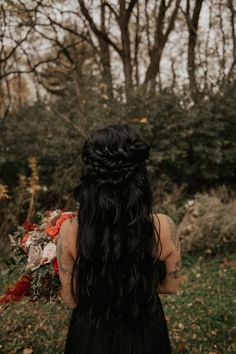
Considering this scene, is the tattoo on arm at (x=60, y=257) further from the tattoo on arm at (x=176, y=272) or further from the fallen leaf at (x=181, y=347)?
the fallen leaf at (x=181, y=347)

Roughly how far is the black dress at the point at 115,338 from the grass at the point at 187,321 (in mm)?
1279

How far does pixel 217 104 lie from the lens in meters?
8.65

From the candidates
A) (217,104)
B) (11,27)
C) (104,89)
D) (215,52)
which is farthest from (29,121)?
(215,52)

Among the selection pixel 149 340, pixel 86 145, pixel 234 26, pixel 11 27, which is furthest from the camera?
pixel 234 26

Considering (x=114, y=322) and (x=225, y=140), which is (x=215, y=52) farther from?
(x=114, y=322)

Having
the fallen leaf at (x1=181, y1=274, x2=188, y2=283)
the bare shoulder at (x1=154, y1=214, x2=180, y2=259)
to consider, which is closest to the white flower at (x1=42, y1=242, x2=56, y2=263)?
the bare shoulder at (x1=154, y1=214, x2=180, y2=259)

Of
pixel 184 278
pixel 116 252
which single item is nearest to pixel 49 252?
pixel 116 252

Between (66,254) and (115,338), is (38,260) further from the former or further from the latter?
(115,338)

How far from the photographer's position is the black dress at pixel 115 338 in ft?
7.24

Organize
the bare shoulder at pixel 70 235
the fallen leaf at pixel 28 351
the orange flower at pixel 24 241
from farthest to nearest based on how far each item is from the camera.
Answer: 1. the fallen leaf at pixel 28 351
2. the orange flower at pixel 24 241
3. the bare shoulder at pixel 70 235

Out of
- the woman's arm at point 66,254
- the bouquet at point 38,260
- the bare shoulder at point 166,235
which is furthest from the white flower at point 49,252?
the bare shoulder at point 166,235

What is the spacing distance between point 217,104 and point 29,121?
4040mm

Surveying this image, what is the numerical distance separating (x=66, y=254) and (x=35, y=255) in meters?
0.33

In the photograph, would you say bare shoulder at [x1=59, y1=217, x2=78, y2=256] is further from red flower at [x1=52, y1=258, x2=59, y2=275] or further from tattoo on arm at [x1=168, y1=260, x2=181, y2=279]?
tattoo on arm at [x1=168, y1=260, x2=181, y2=279]
